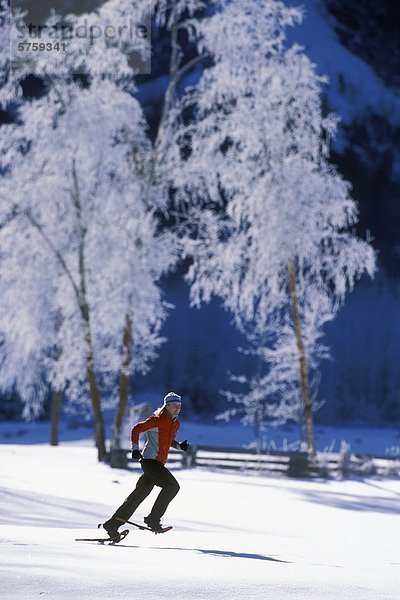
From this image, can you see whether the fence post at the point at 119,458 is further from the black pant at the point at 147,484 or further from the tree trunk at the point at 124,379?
the black pant at the point at 147,484

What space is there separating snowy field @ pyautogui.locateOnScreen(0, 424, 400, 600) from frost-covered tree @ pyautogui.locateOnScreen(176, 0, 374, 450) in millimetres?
4842

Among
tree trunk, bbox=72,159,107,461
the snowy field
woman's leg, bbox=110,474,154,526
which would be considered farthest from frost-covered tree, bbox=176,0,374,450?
woman's leg, bbox=110,474,154,526

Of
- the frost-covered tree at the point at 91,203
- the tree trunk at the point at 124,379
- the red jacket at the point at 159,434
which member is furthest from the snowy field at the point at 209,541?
the frost-covered tree at the point at 91,203

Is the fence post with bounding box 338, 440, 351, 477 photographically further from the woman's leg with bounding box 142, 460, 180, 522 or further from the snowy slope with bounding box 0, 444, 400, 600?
Answer: the woman's leg with bounding box 142, 460, 180, 522

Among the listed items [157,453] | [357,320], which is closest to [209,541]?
[157,453]

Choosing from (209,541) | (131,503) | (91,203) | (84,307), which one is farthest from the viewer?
(84,307)

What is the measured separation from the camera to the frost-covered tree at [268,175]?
21.4 meters

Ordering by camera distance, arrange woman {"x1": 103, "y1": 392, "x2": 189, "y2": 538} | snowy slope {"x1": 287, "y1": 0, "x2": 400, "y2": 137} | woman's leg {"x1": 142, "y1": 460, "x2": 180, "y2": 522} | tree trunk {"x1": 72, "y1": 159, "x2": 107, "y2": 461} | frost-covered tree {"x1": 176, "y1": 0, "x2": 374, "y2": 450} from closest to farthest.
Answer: woman {"x1": 103, "y1": 392, "x2": 189, "y2": 538} → woman's leg {"x1": 142, "y1": 460, "x2": 180, "y2": 522} → frost-covered tree {"x1": 176, "y1": 0, "x2": 374, "y2": 450} → tree trunk {"x1": 72, "y1": 159, "x2": 107, "y2": 461} → snowy slope {"x1": 287, "y1": 0, "x2": 400, "y2": 137}

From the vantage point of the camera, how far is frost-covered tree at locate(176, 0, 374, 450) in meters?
21.4

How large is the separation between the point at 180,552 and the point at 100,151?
15.1m

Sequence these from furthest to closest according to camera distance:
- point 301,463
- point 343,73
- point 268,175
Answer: point 343,73, point 301,463, point 268,175

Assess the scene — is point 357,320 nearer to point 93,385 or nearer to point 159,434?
point 93,385

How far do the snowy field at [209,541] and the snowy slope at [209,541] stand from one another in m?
0.02

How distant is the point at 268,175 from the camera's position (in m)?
21.6
